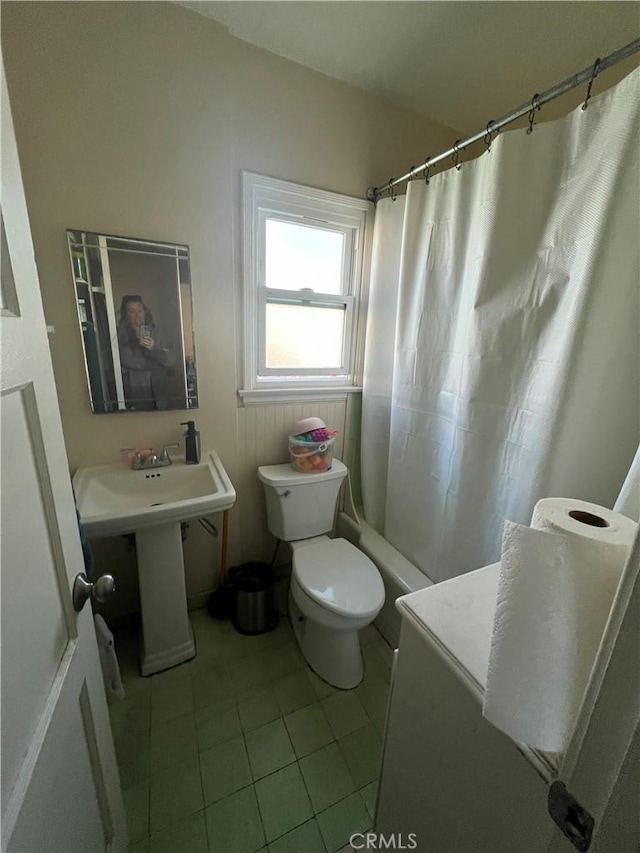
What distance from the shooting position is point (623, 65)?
49.3 inches

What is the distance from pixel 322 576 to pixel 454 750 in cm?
83

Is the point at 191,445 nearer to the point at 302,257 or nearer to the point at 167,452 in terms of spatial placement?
the point at 167,452

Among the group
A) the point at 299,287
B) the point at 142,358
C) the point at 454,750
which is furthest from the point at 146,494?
the point at 454,750

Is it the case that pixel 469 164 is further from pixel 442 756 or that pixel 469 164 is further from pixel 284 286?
pixel 442 756

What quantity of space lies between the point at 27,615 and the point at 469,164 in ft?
5.53

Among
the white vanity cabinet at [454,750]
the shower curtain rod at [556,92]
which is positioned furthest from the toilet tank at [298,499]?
the shower curtain rod at [556,92]

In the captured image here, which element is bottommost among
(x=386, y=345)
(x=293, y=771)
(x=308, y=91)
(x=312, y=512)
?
(x=293, y=771)

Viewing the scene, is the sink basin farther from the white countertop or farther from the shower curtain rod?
the shower curtain rod

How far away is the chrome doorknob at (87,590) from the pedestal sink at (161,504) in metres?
0.49

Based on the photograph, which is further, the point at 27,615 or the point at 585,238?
the point at 585,238

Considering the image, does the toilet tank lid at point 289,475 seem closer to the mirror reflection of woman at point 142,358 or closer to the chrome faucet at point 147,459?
the chrome faucet at point 147,459

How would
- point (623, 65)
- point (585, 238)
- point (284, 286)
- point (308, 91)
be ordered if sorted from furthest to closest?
point (284, 286) → point (308, 91) → point (623, 65) → point (585, 238)

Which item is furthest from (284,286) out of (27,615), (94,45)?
(27,615)

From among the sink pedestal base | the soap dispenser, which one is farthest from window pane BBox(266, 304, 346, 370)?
the sink pedestal base
